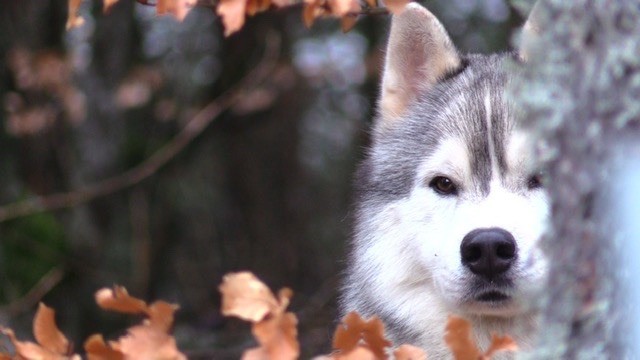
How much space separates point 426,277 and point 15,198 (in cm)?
594

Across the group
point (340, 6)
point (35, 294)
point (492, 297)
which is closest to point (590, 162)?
point (340, 6)

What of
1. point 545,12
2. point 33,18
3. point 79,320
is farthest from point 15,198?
point 545,12

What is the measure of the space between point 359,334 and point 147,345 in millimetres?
615

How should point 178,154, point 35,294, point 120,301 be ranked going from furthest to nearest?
point 178,154, point 35,294, point 120,301

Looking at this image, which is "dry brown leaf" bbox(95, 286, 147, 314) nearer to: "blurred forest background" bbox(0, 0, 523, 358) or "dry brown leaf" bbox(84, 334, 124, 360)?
"dry brown leaf" bbox(84, 334, 124, 360)

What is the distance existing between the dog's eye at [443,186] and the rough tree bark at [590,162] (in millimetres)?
1941

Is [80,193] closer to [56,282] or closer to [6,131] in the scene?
[56,282]

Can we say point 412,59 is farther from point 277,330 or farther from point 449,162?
point 277,330

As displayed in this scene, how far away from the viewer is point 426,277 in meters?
4.43

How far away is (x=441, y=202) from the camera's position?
4.36m

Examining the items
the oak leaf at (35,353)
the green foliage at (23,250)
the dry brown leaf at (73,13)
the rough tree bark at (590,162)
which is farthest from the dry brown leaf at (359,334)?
the green foliage at (23,250)

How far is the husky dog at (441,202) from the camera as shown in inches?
155

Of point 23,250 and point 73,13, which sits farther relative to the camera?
point 23,250

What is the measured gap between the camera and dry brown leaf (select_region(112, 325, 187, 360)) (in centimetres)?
302
